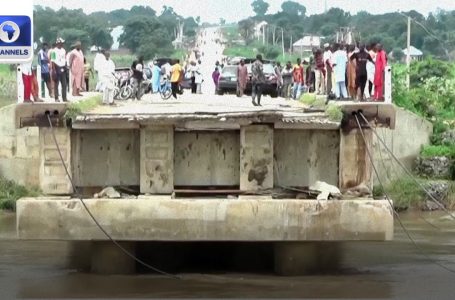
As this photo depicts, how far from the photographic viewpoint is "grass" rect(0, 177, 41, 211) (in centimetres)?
2495

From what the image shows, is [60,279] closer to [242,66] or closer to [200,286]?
[200,286]

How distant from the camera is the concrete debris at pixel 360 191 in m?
16.1

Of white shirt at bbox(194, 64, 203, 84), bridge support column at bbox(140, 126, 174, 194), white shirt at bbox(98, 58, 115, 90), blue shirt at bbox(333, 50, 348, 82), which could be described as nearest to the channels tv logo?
bridge support column at bbox(140, 126, 174, 194)

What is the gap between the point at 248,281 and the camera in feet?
53.6

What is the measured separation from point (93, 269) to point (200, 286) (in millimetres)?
1896

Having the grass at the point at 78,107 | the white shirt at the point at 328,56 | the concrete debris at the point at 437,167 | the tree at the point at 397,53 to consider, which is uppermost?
the tree at the point at 397,53

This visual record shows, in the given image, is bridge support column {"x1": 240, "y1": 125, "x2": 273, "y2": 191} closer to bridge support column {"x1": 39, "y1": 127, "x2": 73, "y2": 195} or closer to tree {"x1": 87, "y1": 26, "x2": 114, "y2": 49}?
bridge support column {"x1": 39, "y1": 127, "x2": 73, "y2": 195}

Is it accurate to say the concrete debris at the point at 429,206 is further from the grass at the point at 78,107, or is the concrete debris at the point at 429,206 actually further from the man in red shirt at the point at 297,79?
the grass at the point at 78,107

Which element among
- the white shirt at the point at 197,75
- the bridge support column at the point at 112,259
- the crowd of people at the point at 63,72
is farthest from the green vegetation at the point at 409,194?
the white shirt at the point at 197,75

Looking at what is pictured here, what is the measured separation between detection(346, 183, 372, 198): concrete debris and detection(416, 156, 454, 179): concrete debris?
36.6 ft

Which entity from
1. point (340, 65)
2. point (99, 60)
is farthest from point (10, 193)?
point (340, 65)

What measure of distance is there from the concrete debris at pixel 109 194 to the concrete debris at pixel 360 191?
3292mm

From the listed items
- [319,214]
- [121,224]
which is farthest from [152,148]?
[319,214]

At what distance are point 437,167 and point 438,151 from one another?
0.50 meters
